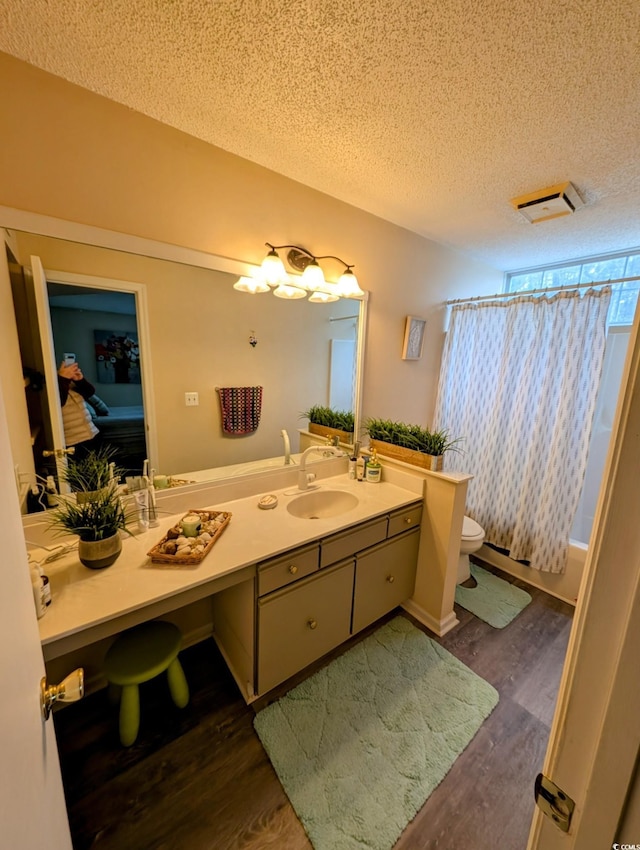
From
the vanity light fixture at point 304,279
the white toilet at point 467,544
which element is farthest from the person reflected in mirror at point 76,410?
the white toilet at point 467,544

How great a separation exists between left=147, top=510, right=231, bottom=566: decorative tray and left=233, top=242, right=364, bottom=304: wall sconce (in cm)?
114

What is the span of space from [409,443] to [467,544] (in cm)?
81

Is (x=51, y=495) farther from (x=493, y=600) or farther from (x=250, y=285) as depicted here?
(x=493, y=600)

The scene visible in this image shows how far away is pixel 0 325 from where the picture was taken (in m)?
1.08

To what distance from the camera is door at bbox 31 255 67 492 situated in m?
1.17

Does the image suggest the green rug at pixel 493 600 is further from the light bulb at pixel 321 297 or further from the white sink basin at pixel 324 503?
the light bulb at pixel 321 297

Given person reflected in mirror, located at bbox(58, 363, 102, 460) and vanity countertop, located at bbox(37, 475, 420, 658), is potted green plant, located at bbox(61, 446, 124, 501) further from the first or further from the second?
vanity countertop, located at bbox(37, 475, 420, 658)

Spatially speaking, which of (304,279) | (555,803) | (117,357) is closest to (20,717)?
(555,803)

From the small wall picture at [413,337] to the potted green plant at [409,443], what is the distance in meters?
0.60

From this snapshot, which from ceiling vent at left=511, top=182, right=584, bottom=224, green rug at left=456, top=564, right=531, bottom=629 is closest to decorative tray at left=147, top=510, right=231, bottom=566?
green rug at left=456, top=564, right=531, bottom=629

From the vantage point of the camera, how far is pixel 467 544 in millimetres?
2123

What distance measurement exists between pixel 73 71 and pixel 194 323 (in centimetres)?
88

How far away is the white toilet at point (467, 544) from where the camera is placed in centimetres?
212

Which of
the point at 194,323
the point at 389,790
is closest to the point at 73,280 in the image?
the point at 194,323
